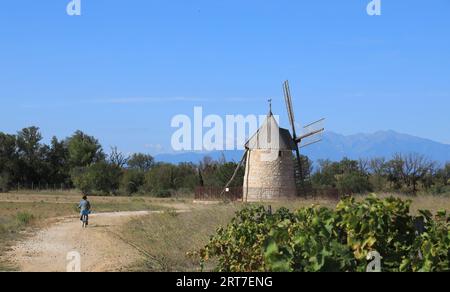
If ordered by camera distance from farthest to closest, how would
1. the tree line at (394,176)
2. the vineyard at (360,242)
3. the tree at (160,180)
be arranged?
the tree at (160,180) → the tree line at (394,176) → the vineyard at (360,242)

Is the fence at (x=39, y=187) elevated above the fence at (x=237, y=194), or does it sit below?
above

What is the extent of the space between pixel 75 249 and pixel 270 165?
29.9m

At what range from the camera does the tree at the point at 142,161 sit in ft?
326

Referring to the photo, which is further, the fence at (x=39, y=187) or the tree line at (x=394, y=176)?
the fence at (x=39, y=187)

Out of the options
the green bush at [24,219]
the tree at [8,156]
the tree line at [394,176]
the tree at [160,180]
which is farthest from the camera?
the tree at [8,156]

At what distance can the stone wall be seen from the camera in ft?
154

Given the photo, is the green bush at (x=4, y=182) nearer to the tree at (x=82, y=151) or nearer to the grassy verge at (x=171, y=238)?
the tree at (x=82, y=151)

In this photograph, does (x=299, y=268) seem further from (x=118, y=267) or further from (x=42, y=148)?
(x=42, y=148)

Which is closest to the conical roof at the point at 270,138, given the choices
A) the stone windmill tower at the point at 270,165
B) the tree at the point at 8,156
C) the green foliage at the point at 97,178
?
the stone windmill tower at the point at 270,165

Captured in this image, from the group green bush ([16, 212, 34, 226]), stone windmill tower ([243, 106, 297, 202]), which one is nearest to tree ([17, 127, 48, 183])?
stone windmill tower ([243, 106, 297, 202])

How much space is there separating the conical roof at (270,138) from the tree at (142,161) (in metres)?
51.7

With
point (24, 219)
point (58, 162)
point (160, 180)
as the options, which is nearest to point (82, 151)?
point (58, 162)

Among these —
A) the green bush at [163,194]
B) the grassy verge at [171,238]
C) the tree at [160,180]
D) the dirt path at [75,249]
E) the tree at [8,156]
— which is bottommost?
the dirt path at [75,249]

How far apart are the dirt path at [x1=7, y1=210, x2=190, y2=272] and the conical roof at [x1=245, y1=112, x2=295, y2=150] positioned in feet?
72.3
